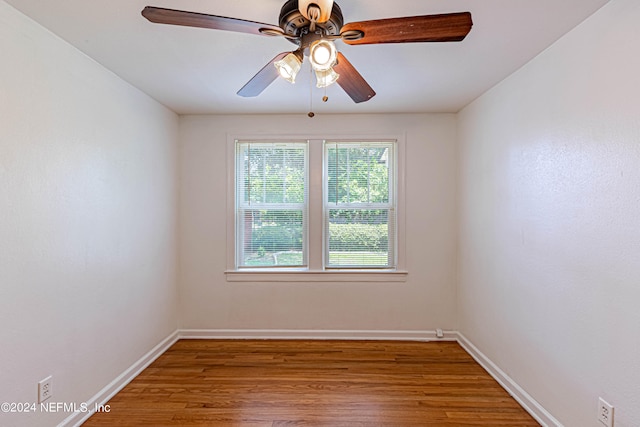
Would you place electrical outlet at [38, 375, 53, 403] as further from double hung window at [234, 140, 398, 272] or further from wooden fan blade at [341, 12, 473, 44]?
wooden fan blade at [341, 12, 473, 44]

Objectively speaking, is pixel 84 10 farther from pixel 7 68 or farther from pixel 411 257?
pixel 411 257

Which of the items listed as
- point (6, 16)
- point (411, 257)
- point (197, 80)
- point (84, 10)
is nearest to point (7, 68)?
point (6, 16)

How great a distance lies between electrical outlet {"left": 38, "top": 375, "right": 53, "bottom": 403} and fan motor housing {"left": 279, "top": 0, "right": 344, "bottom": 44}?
7.33 feet

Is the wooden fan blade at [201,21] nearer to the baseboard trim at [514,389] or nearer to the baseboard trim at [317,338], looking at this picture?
the baseboard trim at [317,338]

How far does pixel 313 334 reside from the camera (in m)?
3.45

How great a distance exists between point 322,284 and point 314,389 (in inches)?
45.3

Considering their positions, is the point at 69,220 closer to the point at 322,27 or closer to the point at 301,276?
the point at 322,27

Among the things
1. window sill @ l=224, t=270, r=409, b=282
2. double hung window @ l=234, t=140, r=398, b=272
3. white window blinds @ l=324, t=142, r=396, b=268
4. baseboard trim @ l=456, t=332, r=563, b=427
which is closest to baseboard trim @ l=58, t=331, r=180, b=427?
window sill @ l=224, t=270, r=409, b=282

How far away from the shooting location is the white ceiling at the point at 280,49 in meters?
1.63

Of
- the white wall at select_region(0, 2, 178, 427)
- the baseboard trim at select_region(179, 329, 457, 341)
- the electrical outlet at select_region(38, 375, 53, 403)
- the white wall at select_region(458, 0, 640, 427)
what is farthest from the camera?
the baseboard trim at select_region(179, 329, 457, 341)

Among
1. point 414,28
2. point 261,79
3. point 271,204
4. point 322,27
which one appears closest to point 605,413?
point 414,28

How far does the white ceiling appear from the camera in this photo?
1.63 metres

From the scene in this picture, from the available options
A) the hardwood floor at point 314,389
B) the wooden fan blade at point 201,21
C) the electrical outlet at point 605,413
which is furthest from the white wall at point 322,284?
the wooden fan blade at point 201,21

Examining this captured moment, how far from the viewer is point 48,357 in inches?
72.8
